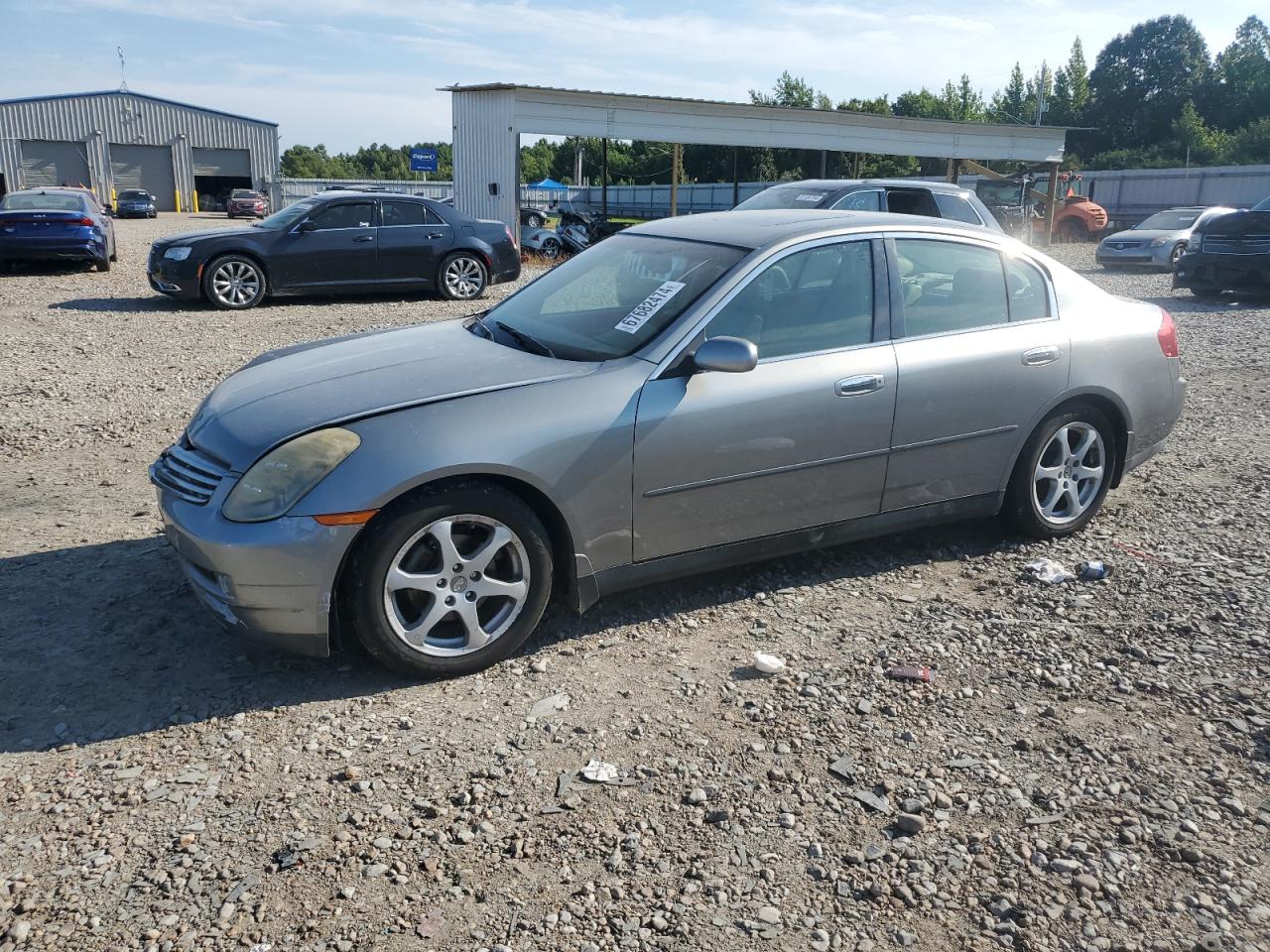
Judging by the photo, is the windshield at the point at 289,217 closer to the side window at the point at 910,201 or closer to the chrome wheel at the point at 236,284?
the chrome wheel at the point at 236,284

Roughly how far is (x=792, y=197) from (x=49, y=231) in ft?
38.7

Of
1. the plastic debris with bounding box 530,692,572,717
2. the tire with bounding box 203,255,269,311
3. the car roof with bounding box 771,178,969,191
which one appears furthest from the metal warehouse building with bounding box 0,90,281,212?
the plastic debris with bounding box 530,692,572,717

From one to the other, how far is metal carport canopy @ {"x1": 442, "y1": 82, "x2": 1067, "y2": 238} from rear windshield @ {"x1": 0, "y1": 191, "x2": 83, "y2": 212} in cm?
783

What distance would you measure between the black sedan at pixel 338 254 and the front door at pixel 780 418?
10580 millimetres

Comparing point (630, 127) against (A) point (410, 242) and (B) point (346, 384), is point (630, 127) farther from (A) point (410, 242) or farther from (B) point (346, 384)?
(B) point (346, 384)

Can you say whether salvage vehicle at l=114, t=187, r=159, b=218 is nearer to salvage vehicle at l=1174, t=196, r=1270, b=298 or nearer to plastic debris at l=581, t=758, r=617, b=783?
salvage vehicle at l=1174, t=196, r=1270, b=298

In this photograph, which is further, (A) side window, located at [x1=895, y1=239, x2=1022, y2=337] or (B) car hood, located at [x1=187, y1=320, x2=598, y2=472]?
(A) side window, located at [x1=895, y1=239, x2=1022, y2=337]

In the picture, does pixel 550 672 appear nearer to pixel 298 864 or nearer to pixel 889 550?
pixel 298 864

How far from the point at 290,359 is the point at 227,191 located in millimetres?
63838

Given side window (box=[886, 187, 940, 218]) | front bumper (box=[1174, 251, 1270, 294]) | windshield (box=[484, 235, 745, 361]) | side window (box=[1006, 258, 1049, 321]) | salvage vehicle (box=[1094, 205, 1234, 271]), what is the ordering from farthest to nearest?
salvage vehicle (box=[1094, 205, 1234, 271])
front bumper (box=[1174, 251, 1270, 294])
side window (box=[886, 187, 940, 218])
side window (box=[1006, 258, 1049, 321])
windshield (box=[484, 235, 745, 361])

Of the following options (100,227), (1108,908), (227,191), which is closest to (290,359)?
(1108,908)

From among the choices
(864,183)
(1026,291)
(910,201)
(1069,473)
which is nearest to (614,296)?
(1026,291)

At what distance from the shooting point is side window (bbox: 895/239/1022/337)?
4.74 meters

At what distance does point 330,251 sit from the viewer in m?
13.7
